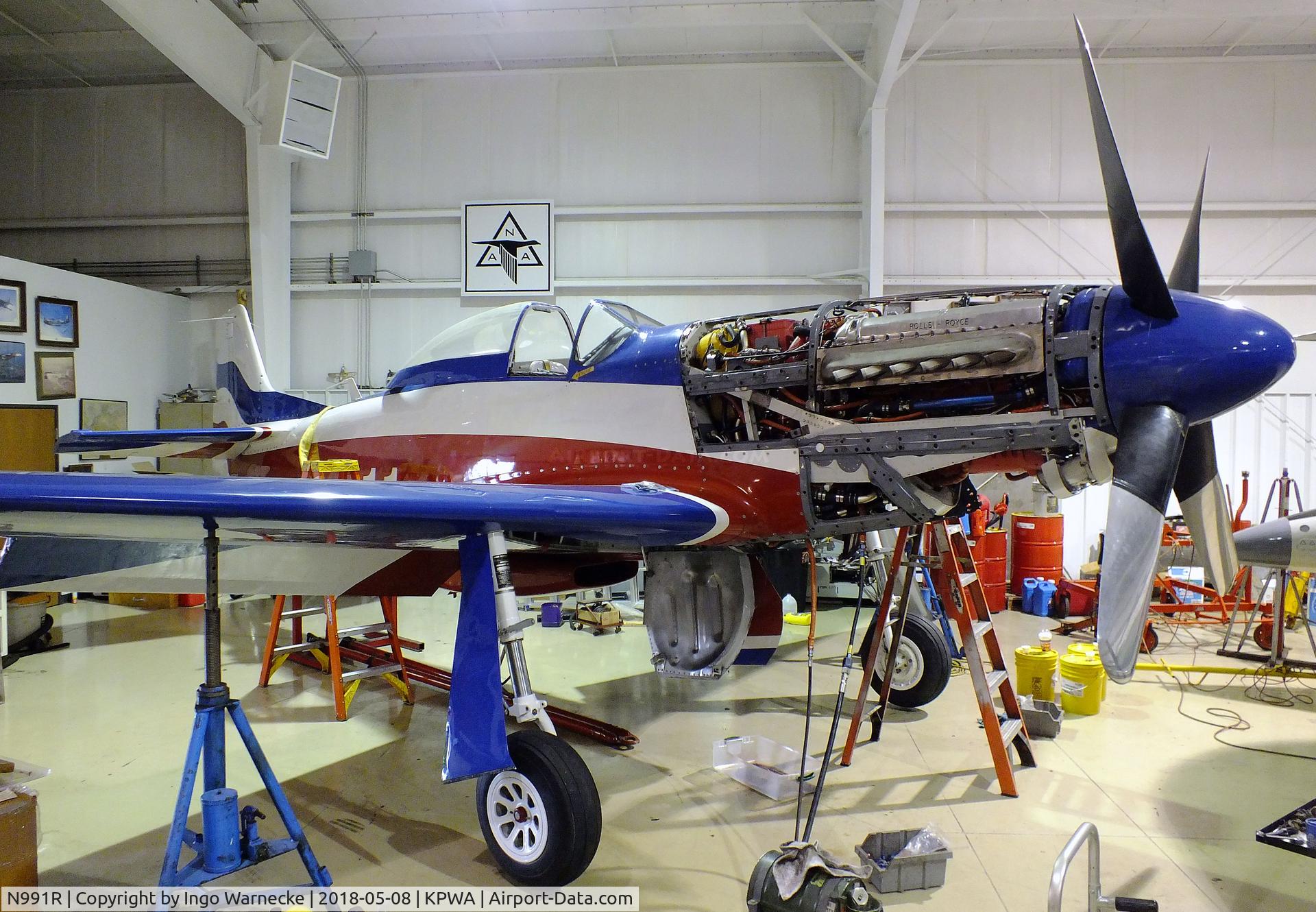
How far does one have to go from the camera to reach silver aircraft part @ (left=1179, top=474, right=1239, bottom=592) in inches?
129

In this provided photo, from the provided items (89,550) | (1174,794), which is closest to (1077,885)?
(1174,794)

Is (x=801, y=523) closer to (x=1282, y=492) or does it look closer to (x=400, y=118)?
(x=1282, y=492)

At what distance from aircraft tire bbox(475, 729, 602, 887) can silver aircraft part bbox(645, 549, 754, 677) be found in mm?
1418

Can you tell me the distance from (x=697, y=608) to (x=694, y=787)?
3.13 feet

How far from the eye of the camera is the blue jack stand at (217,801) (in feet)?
8.73

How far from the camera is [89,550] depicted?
3295 mm

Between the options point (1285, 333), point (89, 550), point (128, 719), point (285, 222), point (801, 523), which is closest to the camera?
point (1285, 333)

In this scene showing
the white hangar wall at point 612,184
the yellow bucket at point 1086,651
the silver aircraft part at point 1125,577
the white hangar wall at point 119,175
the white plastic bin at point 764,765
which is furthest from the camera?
the white hangar wall at point 119,175

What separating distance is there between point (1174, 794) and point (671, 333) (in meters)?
3.42

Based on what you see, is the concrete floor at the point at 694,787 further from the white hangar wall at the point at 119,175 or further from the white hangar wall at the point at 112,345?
the white hangar wall at the point at 119,175

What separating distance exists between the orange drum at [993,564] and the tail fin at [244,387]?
7.18 m

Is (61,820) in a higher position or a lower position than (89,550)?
lower

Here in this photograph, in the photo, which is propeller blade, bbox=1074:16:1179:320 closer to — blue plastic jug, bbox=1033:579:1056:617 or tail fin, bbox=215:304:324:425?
tail fin, bbox=215:304:324:425

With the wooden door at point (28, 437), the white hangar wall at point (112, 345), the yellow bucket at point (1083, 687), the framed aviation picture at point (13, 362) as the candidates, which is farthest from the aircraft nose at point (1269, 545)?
the framed aviation picture at point (13, 362)
